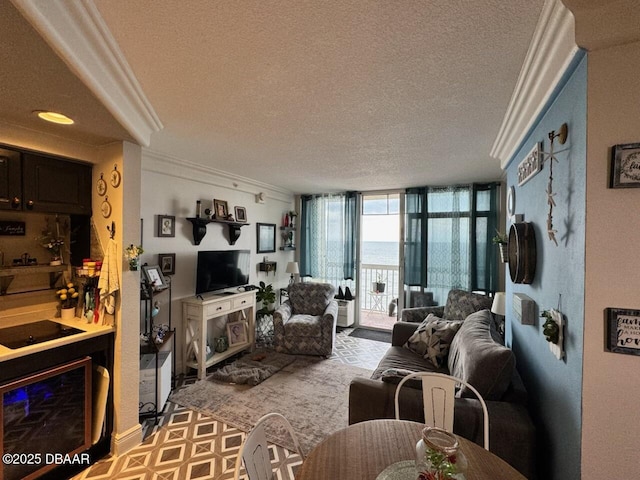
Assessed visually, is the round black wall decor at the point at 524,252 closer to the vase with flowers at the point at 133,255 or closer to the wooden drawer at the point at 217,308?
the vase with flowers at the point at 133,255

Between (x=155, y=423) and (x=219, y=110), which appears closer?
(x=219, y=110)

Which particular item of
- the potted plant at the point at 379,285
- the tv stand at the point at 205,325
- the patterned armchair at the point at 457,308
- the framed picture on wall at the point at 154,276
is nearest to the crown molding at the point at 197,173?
the framed picture on wall at the point at 154,276

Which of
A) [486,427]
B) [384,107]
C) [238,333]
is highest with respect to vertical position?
[384,107]

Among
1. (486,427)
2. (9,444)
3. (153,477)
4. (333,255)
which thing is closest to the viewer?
(486,427)

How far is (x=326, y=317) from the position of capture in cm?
395

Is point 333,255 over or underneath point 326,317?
over

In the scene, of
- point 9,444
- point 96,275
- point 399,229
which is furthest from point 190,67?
point 399,229

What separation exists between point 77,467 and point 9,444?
0.48 meters

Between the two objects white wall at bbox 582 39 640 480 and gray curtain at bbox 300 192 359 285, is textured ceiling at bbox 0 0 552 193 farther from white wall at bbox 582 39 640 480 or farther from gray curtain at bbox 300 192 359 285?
gray curtain at bbox 300 192 359 285

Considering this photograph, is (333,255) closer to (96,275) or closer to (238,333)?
(238,333)

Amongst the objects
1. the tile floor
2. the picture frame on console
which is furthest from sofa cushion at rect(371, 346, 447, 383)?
the picture frame on console

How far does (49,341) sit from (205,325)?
1.56m

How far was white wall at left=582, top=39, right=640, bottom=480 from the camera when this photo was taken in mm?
959

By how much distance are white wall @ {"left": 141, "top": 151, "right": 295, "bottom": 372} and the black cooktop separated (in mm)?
1059
